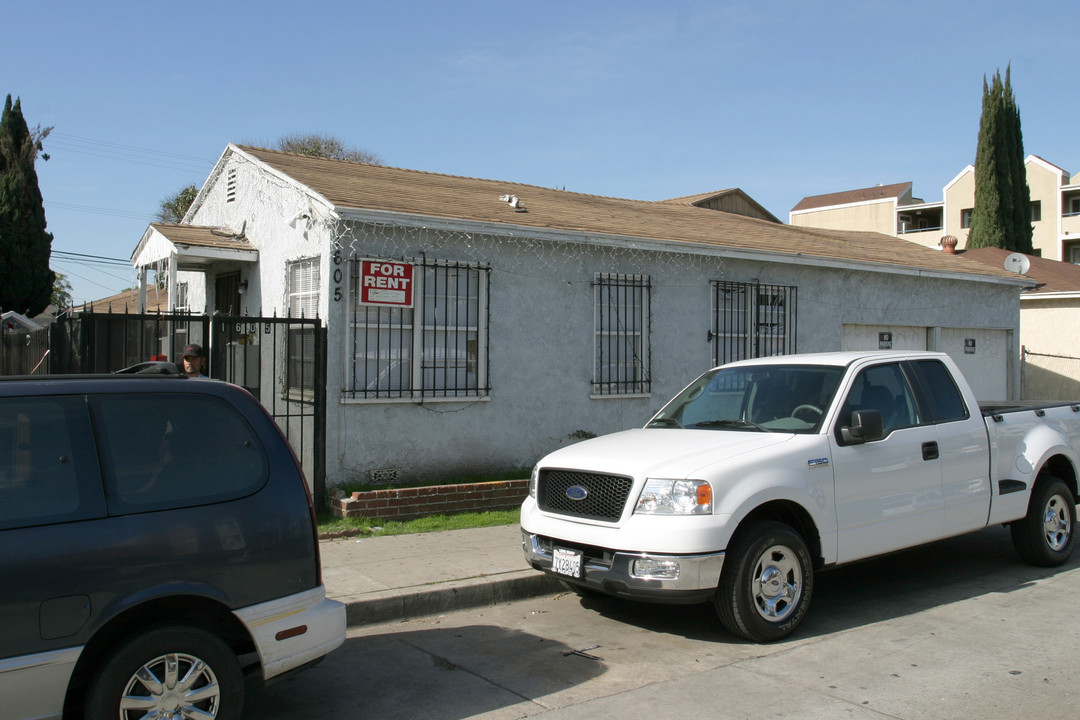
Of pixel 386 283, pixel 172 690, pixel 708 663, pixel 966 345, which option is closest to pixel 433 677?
pixel 708 663

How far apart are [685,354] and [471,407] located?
3.40m

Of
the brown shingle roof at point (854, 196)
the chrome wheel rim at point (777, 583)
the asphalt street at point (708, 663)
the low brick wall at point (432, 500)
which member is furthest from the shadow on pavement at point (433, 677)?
the brown shingle roof at point (854, 196)

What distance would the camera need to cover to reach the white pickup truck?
5.50m

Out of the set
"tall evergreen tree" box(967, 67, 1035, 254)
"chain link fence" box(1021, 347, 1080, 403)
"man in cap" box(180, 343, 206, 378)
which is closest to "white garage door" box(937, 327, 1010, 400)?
"chain link fence" box(1021, 347, 1080, 403)

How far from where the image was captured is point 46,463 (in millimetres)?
3734

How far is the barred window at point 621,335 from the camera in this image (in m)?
11.1

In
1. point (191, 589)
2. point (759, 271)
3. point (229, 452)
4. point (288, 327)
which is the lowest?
point (191, 589)

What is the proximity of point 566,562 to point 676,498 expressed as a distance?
886mm

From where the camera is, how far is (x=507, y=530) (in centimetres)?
877

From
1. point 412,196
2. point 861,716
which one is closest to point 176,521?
point 861,716

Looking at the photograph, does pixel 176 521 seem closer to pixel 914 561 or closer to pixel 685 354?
pixel 914 561

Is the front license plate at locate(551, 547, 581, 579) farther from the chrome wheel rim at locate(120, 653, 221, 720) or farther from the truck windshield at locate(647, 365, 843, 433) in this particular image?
the chrome wheel rim at locate(120, 653, 221, 720)

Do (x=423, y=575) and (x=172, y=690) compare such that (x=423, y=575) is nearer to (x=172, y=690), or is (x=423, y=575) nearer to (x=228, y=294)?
(x=172, y=690)

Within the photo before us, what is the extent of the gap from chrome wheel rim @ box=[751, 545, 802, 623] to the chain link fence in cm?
1766
